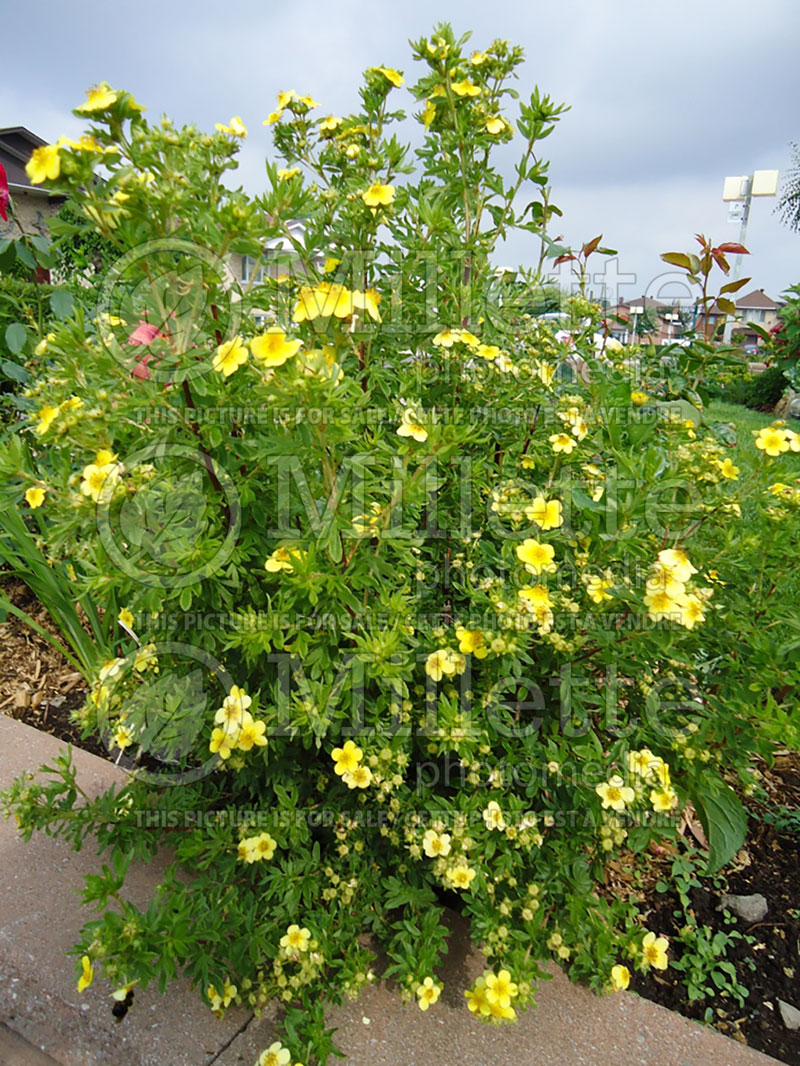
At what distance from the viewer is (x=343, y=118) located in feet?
5.46

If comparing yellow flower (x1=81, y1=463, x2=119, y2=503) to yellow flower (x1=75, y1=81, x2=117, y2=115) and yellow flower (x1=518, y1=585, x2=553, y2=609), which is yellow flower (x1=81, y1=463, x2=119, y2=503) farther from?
yellow flower (x1=518, y1=585, x2=553, y2=609)

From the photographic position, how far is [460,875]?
130 centimetres

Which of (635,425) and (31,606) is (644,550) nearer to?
(635,425)

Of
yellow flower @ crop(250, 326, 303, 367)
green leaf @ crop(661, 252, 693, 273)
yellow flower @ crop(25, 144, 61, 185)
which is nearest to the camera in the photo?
yellow flower @ crop(25, 144, 61, 185)

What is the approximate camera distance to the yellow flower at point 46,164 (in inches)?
37.0

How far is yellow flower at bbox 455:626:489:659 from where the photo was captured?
4.56 feet

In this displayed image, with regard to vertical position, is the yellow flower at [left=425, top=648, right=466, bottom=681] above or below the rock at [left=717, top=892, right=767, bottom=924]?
above

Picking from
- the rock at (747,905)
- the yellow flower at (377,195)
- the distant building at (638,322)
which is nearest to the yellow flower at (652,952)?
the rock at (747,905)

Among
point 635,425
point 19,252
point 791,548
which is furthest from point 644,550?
point 19,252

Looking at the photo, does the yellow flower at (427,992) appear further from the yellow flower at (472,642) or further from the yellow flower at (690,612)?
the yellow flower at (690,612)

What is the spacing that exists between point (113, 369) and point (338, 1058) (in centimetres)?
139

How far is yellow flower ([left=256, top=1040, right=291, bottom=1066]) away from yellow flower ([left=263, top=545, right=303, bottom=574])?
0.87m

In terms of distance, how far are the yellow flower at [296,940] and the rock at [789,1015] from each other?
Result: 1111 mm

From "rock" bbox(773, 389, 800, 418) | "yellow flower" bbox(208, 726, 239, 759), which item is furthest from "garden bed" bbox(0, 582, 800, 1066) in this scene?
"rock" bbox(773, 389, 800, 418)
